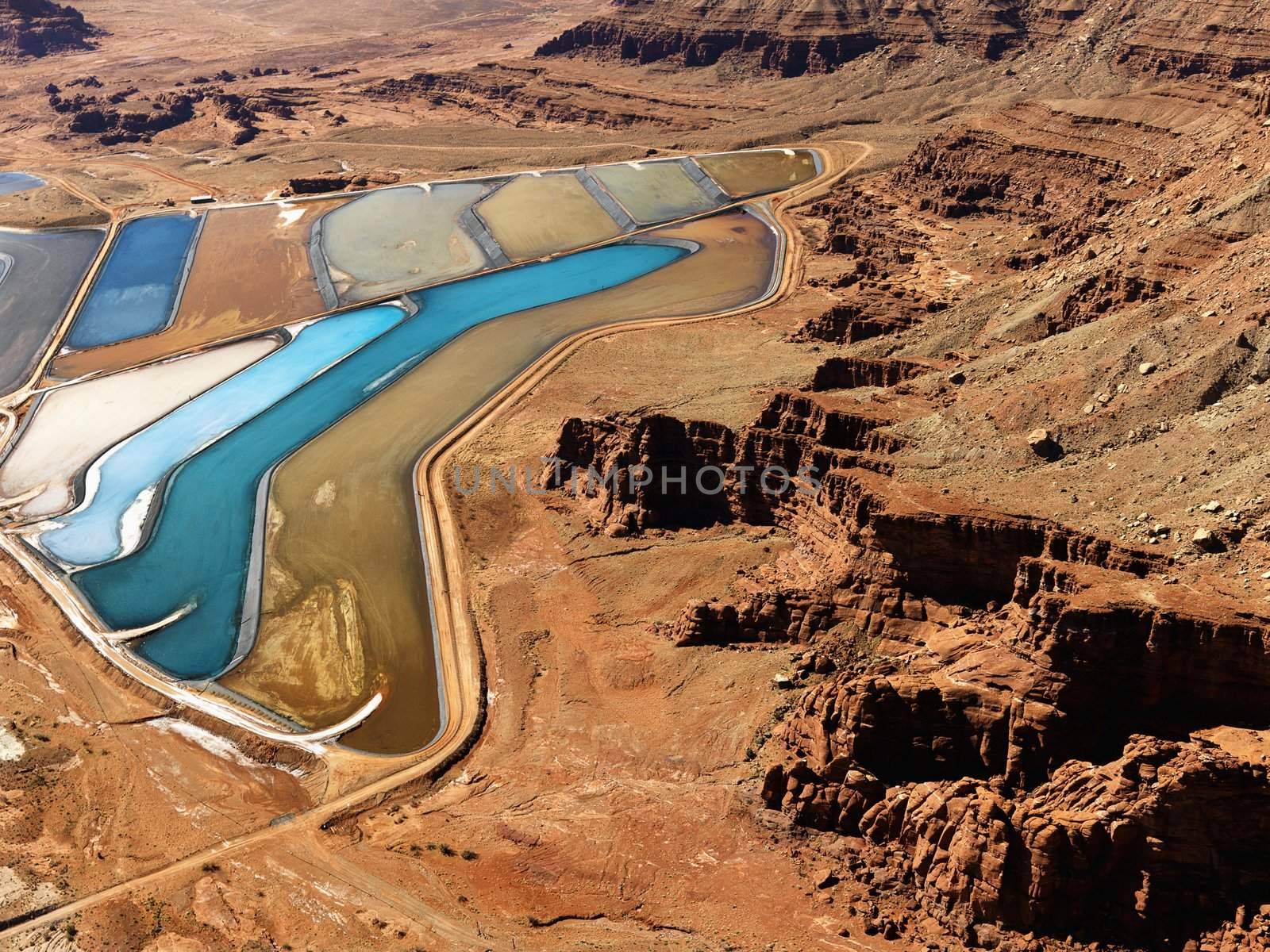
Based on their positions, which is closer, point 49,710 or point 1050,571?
point 1050,571

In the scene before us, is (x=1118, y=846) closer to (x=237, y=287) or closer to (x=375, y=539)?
(x=375, y=539)

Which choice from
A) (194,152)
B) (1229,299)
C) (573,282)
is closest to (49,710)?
(1229,299)

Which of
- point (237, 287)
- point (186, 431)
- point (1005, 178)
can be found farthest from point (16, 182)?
point (1005, 178)

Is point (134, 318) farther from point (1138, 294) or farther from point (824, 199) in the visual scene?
point (1138, 294)

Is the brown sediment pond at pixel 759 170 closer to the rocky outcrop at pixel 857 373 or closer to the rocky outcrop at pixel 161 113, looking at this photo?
→ the rocky outcrop at pixel 857 373

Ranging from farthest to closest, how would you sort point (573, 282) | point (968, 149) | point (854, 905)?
point (968, 149) < point (573, 282) < point (854, 905)

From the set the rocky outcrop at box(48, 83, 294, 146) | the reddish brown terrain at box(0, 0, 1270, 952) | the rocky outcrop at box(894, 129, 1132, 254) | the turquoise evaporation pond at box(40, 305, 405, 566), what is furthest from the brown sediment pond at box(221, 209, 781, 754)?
the rocky outcrop at box(48, 83, 294, 146)
